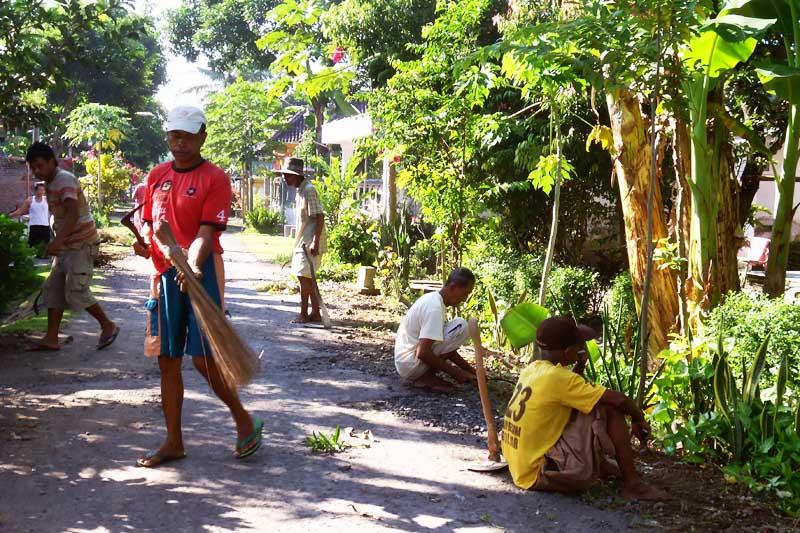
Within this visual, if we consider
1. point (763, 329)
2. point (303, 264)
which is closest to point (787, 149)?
point (763, 329)

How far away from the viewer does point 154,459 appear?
4.99m

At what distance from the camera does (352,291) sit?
1389 cm

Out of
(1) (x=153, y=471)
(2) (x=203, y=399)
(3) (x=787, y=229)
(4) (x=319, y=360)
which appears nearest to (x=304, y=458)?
(1) (x=153, y=471)

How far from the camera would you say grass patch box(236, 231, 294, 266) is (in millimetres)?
20077

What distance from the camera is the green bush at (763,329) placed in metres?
5.13

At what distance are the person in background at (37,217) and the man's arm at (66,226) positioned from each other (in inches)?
330

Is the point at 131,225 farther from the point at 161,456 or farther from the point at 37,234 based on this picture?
the point at 37,234

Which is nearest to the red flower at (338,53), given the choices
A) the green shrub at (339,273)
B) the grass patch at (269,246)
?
the green shrub at (339,273)

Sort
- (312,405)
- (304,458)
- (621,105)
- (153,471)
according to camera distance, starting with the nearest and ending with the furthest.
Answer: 1. (153,471)
2. (304,458)
3. (312,405)
4. (621,105)

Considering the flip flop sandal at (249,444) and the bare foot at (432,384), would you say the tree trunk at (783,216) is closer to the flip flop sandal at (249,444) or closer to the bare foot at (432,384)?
the bare foot at (432,384)

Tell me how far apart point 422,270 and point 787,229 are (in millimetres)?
8503

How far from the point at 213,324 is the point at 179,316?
0.29 metres

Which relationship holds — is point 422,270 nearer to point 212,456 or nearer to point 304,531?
point 212,456

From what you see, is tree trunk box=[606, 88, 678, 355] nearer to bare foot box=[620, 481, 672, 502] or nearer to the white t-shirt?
the white t-shirt
